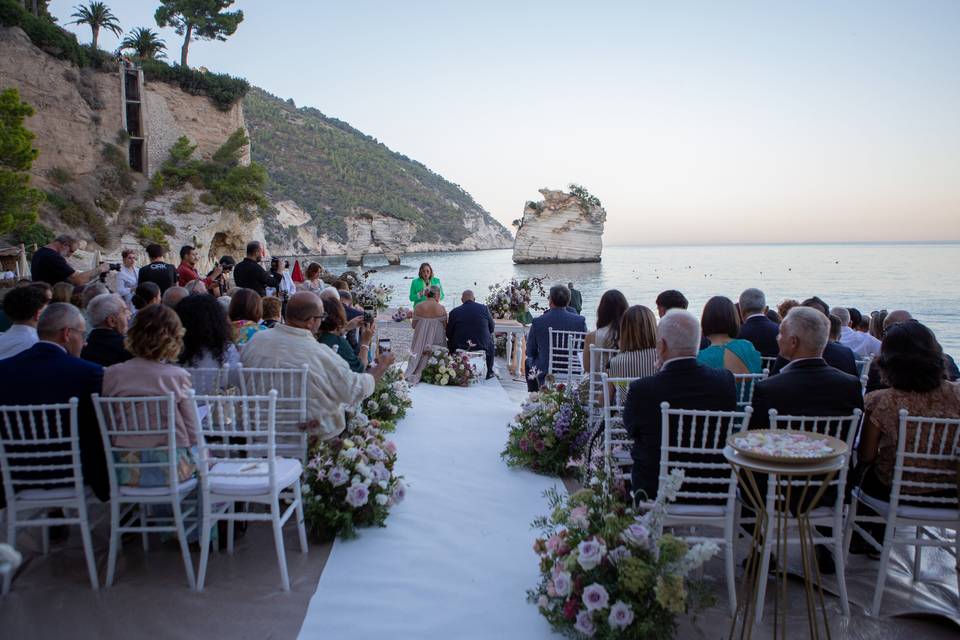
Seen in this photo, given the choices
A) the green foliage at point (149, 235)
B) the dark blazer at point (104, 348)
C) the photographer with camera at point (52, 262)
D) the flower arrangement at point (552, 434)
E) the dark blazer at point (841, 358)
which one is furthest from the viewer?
the green foliage at point (149, 235)

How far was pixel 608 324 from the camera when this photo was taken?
5309 mm

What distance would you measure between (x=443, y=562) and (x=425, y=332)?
17.3ft

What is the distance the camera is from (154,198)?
31.4 meters

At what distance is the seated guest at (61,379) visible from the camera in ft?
10.1

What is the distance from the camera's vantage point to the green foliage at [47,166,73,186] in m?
26.8

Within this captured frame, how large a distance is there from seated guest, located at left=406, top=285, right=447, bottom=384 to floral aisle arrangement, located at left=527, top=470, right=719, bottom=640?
5.86 meters

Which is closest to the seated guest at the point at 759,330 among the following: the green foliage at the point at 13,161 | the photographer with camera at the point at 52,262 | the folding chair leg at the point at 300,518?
the folding chair leg at the point at 300,518

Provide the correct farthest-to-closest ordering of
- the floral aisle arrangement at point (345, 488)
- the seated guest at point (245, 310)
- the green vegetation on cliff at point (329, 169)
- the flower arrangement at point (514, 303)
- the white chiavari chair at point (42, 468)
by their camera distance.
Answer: the green vegetation on cliff at point (329, 169) → the flower arrangement at point (514, 303) → the seated guest at point (245, 310) → the floral aisle arrangement at point (345, 488) → the white chiavari chair at point (42, 468)

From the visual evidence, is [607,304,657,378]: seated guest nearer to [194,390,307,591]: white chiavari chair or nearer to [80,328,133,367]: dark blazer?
[194,390,307,591]: white chiavari chair

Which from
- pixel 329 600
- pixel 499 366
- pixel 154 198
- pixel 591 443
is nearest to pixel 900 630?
pixel 591 443

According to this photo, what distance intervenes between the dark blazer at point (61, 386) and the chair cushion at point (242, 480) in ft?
1.92

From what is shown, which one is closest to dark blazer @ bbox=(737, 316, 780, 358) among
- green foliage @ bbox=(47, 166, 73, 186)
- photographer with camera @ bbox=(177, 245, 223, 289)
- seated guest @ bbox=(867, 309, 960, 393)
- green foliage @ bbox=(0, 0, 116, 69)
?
seated guest @ bbox=(867, 309, 960, 393)

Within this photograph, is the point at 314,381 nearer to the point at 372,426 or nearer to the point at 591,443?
the point at 372,426

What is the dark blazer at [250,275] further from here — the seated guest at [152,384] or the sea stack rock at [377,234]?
the sea stack rock at [377,234]
